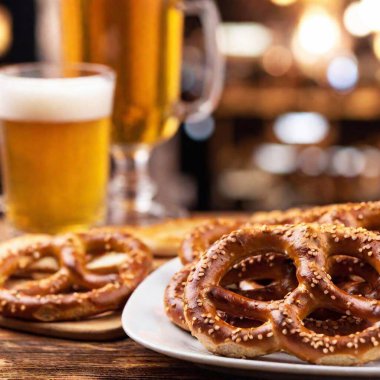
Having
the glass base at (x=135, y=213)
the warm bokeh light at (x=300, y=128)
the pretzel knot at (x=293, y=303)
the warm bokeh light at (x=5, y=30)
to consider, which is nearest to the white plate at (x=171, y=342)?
the pretzel knot at (x=293, y=303)

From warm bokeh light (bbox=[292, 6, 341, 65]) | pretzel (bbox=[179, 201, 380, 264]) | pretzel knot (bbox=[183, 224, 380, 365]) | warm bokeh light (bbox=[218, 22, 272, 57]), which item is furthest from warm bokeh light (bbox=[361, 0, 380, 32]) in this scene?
pretzel knot (bbox=[183, 224, 380, 365])

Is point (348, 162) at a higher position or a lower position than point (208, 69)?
lower

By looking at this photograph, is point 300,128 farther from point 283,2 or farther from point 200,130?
point 283,2

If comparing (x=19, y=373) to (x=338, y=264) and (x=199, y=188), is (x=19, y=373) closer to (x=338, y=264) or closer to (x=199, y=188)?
(x=338, y=264)

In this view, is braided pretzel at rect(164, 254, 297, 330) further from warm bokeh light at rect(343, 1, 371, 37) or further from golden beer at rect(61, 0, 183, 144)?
warm bokeh light at rect(343, 1, 371, 37)

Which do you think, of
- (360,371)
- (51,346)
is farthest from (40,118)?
(360,371)

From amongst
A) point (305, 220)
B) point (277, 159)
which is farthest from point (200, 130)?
point (305, 220)

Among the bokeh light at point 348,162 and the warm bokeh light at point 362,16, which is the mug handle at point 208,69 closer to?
the warm bokeh light at point 362,16
